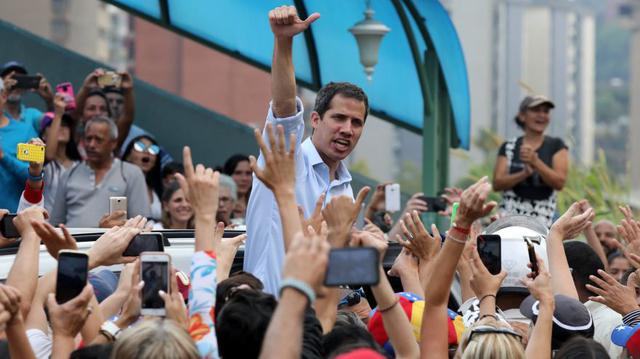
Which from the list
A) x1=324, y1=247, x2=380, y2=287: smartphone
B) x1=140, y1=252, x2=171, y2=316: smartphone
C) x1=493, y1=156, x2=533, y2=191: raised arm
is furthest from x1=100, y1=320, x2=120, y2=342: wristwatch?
x1=493, y1=156, x2=533, y2=191: raised arm

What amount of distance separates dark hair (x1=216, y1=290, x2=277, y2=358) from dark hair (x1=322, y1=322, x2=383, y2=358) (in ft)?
0.85

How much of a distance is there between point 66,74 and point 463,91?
3.91m

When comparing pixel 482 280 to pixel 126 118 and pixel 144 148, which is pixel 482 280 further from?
pixel 126 118

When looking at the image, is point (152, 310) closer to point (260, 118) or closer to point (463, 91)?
point (463, 91)

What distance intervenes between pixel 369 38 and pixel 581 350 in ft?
25.0

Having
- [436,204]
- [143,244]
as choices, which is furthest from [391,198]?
[143,244]

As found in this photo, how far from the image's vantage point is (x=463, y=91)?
45.2ft

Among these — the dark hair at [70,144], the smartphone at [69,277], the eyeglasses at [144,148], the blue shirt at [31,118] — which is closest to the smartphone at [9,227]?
the smartphone at [69,277]

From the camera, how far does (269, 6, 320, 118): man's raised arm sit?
5852mm

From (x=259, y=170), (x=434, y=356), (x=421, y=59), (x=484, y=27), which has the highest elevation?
(x=484, y=27)

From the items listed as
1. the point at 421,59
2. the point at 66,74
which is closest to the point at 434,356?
the point at 421,59

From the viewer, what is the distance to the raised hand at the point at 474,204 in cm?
514

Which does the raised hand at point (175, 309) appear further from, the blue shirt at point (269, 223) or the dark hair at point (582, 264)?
the dark hair at point (582, 264)

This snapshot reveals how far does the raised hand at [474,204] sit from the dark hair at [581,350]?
0.55 m
